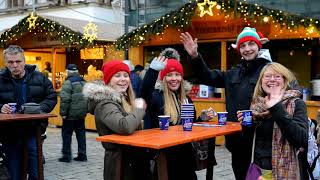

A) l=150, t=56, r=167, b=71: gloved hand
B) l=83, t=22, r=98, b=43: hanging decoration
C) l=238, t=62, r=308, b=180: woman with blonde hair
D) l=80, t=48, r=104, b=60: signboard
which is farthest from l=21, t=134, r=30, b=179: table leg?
l=80, t=48, r=104, b=60: signboard

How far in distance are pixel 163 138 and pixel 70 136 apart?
574cm

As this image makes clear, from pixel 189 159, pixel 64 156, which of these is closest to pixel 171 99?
pixel 189 159

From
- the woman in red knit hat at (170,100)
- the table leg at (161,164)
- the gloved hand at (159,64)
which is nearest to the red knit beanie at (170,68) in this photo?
the woman in red knit hat at (170,100)

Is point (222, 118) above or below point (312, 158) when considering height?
above

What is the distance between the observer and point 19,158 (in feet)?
19.3

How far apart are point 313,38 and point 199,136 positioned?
280 inches

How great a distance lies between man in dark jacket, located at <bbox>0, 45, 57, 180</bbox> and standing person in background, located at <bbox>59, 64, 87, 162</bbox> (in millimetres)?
2737

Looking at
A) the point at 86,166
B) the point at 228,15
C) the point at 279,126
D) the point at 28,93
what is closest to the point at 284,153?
the point at 279,126

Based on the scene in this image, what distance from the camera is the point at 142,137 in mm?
3783

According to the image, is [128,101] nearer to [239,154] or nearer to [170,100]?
[170,100]

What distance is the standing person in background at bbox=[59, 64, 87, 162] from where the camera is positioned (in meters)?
8.94

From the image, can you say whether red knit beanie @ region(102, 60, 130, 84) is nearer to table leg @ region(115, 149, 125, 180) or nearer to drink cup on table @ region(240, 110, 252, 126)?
table leg @ region(115, 149, 125, 180)

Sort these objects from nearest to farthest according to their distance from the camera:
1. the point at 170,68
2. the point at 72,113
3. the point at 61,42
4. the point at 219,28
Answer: the point at 170,68 < the point at 72,113 < the point at 219,28 < the point at 61,42

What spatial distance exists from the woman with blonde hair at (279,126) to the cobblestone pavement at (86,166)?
3721 mm
